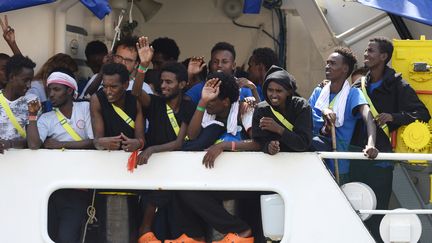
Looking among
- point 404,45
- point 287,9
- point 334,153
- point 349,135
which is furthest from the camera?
point 287,9

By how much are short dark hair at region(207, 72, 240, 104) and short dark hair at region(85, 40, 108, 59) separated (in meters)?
1.62

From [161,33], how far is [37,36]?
1.80 metres

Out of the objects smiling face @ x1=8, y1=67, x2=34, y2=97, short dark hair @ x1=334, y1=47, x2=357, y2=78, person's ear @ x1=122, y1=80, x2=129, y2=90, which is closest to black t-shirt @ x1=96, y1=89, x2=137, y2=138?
person's ear @ x1=122, y1=80, x2=129, y2=90

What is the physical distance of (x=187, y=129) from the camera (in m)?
4.51

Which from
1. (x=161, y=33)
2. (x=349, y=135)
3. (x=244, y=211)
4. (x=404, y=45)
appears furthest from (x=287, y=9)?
(x=244, y=211)

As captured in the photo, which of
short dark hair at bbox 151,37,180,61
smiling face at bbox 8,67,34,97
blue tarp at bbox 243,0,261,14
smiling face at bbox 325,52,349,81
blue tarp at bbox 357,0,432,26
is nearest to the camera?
smiling face at bbox 8,67,34,97

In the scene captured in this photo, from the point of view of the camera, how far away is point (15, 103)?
15.3 feet

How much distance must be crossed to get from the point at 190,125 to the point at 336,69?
1.08m

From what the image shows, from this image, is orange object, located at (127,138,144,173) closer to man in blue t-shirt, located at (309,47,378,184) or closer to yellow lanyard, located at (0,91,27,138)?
yellow lanyard, located at (0,91,27,138)

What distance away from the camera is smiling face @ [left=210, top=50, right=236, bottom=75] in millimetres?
5199

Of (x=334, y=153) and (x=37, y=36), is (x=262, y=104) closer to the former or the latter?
(x=334, y=153)

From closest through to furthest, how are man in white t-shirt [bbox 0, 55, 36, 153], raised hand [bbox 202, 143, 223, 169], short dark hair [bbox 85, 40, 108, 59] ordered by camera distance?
raised hand [bbox 202, 143, 223, 169], man in white t-shirt [bbox 0, 55, 36, 153], short dark hair [bbox 85, 40, 108, 59]

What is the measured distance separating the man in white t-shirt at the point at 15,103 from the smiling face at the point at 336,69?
1.83 meters

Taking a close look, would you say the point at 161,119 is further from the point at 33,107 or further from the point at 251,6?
the point at 251,6
